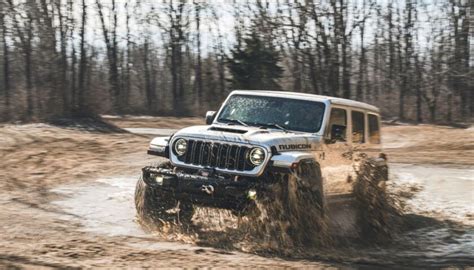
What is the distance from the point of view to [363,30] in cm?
5006

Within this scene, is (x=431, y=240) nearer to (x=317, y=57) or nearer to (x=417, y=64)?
(x=317, y=57)

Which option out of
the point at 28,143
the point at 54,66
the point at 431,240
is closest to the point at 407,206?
the point at 431,240

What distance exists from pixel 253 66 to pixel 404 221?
1213 inches

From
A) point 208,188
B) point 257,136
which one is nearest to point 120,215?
point 208,188

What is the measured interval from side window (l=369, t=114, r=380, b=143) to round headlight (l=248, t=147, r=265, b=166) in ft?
12.0

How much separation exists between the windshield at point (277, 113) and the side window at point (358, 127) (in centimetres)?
113

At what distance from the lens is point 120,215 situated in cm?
1114

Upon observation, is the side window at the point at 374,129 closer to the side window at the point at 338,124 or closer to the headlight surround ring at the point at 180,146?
the side window at the point at 338,124

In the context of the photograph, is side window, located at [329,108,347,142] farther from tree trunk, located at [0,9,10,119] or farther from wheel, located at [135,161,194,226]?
tree trunk, located at [0,9,10,119]

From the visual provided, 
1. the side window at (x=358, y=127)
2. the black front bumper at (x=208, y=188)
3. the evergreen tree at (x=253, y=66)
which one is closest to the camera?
the black front bumper at (x=208, y=188)

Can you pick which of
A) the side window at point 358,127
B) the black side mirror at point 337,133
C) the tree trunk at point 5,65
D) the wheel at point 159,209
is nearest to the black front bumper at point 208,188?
the wheel at point 159,209

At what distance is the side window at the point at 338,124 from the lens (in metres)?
9.95

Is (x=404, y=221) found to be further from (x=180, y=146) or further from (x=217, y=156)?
(x=180, y=146)

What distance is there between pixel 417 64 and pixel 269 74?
13386 millimetres
